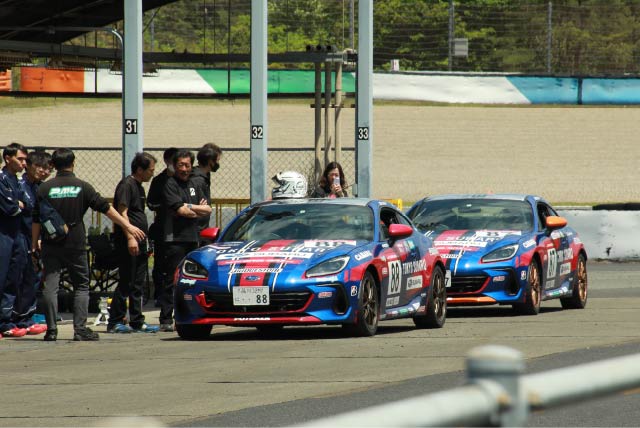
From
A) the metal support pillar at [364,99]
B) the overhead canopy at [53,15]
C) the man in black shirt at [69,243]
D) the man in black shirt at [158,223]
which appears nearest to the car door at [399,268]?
the man in black shirt at [158,223]

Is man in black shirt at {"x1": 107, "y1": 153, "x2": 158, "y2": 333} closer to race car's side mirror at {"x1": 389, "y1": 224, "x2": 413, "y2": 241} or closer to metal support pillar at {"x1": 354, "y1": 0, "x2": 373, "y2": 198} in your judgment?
race car's side mirror at {"x1": 389, "y1": 224, "x2": 413, "y2": 241}

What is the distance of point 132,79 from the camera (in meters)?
16.3

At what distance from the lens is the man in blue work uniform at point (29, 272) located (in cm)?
1349

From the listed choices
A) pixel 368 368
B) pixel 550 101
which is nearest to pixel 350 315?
pixel 368 368

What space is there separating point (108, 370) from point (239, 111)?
43.7 m

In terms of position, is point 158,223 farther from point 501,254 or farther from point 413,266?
point 501,254

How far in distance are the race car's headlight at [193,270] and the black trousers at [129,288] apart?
0.85 m

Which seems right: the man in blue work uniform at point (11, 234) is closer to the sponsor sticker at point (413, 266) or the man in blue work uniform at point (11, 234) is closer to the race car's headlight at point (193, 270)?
the race car's headlight at point (193, 270)

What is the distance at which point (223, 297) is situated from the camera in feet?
40.1

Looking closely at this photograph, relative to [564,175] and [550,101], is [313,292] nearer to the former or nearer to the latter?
[564,175]

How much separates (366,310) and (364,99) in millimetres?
6573

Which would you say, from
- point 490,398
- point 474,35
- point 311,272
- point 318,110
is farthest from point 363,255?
point 474,35

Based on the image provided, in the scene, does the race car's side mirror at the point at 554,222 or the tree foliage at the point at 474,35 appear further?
the tree foliage at the point at 474,35

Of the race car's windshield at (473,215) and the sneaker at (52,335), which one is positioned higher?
the race car's windshield at (473,215)
